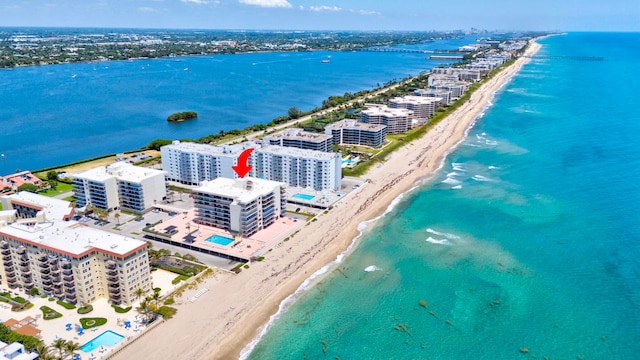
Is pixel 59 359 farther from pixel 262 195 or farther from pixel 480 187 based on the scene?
pixel 480 187

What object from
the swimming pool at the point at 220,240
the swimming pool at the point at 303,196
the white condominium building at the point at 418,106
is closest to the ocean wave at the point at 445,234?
the swimming pool at the point at 303,196

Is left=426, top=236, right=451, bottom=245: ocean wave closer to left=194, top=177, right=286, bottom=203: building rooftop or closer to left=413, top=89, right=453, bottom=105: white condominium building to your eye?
left=194, top=177, right=286, bottom=203: building rooftop

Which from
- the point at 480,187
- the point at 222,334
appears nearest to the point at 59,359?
the point at 222,334

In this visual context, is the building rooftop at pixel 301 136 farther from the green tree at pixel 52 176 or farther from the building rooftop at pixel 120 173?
the green tree at pixel 52 176

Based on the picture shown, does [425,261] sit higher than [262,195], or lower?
lower

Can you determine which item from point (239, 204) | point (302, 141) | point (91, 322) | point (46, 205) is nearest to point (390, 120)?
point (302, 141)

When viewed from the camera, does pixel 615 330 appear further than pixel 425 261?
No

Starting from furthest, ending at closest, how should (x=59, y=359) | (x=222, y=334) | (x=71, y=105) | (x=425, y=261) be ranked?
(x=71, y=105)
(x=425, y=261)
(x=222, y=334)
(x=59, y=359)
